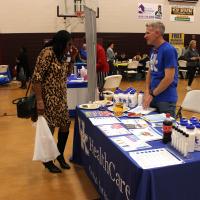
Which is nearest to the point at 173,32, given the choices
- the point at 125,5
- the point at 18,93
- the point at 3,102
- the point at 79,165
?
the point at 125,5

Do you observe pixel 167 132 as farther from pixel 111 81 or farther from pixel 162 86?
pixel 111 81

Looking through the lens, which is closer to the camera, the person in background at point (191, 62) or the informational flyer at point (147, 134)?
the informational flyer at point (147, 134)

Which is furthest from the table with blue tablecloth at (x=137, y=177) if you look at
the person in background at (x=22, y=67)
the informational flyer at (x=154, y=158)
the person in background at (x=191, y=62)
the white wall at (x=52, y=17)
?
the white wall at (x=52, y=17)

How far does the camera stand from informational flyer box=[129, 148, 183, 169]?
66.7 inches

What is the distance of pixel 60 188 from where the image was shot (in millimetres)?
2910

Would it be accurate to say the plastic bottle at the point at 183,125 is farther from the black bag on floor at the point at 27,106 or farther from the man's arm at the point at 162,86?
the black bag on floor at the point at 27,106

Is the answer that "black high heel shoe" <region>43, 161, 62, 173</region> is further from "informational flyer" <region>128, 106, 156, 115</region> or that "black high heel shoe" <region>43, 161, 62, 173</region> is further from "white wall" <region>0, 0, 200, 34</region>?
"white wall" <region>0, 0, 200, 34</region>

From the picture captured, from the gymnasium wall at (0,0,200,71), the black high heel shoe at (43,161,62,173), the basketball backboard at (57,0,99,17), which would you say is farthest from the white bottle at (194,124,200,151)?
the basketball backboard at (57,0,99,17)

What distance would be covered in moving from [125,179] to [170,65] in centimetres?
124

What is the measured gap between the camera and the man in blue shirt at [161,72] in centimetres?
269

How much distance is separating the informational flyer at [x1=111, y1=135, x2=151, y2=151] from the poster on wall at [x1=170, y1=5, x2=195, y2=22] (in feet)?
38.7

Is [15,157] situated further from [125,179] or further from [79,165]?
[125,179]

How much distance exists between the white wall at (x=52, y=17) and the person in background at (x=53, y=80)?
27.5 ft

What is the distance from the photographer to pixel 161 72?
2.79 m
